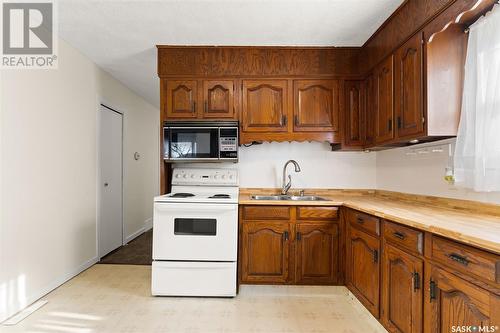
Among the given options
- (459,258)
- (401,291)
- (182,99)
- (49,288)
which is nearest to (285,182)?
(182,99)

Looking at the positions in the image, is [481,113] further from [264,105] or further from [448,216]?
[264,105]

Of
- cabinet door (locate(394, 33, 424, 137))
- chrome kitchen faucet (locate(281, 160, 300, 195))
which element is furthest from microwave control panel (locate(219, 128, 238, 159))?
cabinet door (locate(394, 33, 424, 137))

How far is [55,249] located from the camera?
2502 mm

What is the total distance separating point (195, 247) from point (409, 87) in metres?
2.02

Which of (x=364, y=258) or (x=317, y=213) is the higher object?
(x=317, y=213)

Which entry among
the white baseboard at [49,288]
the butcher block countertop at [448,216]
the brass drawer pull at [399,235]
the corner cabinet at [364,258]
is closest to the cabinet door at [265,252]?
the butcher block countertop at [448,216]

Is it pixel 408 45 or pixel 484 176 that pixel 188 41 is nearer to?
pixel 408 45

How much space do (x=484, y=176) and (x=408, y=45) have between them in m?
1.01

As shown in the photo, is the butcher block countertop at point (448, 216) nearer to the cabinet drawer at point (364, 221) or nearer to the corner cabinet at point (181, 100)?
the cabinet drawer at point (364, 221)

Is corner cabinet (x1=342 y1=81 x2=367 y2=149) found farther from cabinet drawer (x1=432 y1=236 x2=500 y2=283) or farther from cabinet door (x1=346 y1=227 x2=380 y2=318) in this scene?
cabinet drawer (x1=432 y1=236 x2=500 y2=283)

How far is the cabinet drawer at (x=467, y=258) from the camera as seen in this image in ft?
3.30

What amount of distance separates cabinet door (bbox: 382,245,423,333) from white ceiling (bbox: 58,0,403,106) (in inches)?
68.5

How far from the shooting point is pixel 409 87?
1936 millimetres

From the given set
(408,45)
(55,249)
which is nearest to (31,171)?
(55,249)
